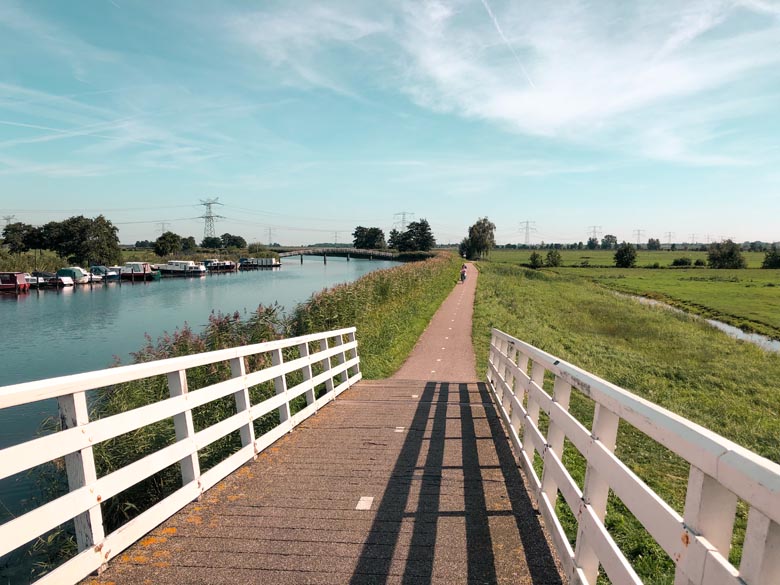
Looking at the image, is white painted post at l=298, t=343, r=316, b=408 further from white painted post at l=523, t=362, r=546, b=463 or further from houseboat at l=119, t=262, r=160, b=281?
houseboat at l=119, t=262, r=160, b=281

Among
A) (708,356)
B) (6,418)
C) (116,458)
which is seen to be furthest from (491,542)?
(708,356)

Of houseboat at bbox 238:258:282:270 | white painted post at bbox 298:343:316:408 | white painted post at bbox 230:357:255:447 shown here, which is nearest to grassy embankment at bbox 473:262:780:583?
white painted post at bbox 230:357:255:447

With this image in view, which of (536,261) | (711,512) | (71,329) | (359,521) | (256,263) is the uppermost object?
(711,512)

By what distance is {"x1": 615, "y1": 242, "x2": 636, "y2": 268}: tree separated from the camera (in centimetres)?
10525

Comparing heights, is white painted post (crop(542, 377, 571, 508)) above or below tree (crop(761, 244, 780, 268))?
above

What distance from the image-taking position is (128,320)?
3447 centimetres

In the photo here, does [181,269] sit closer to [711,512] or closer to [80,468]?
[80,468]

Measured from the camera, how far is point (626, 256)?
105750mm

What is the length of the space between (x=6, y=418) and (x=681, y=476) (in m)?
13.9

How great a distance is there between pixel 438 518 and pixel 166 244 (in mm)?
123800

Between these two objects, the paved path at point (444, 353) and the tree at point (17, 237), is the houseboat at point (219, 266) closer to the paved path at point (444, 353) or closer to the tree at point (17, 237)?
the tree at point (17, 237)

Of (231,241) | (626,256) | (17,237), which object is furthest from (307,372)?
(231,241)

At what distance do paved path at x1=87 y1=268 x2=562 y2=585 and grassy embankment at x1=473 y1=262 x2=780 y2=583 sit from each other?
1.26 metres

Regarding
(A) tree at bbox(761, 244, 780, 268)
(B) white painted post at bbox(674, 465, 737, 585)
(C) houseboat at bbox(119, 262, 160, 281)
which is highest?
(B) white painted post at bbox(674, 465, 737, 585)
